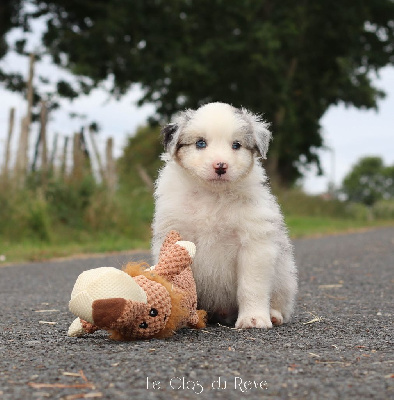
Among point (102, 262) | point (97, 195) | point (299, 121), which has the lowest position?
point (102, 262)

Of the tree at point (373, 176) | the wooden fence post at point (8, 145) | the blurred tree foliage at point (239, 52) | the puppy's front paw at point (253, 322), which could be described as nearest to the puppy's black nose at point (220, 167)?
the puppy's front paw at point (253, 322)

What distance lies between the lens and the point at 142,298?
12.7ft

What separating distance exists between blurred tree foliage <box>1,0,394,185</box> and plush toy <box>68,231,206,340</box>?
1736 centimetres

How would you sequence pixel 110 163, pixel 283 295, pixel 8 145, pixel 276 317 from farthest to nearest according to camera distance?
pixel 110 163
pixel 8 145
pixel 283 295
pixel 276 317

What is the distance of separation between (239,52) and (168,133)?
18.6 meters

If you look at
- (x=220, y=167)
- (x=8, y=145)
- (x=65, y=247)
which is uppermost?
(x=8, y=145)

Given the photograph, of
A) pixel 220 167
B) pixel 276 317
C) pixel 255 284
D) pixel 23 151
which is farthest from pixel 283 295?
pixel 23 151

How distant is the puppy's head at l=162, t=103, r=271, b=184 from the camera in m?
4.48

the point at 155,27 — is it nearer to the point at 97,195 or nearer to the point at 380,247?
the point at 97,195

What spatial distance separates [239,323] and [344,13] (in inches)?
950

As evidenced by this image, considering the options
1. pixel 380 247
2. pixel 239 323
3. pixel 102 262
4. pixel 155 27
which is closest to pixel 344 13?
pixel 155 27

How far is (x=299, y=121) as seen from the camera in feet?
88.1

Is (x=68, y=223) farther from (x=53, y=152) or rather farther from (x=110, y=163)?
(x=110, y=163)

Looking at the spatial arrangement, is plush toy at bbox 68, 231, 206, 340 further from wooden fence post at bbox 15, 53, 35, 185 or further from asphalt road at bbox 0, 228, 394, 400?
wooden fence post at bbox 15, 53, 35, 185
